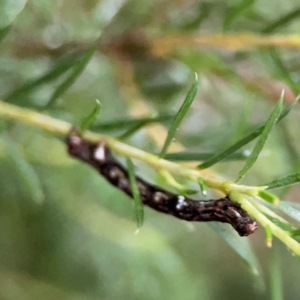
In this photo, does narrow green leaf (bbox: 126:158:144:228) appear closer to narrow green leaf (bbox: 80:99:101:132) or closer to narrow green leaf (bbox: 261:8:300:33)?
narrow green leaf (bbox: 80:99:101:132)

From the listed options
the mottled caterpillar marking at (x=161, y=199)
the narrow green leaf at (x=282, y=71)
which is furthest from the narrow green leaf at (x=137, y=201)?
the narrow green leaf at (x=282, y=71)

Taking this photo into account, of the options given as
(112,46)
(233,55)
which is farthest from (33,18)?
(233,55)

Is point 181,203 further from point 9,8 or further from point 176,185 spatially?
point 9,8

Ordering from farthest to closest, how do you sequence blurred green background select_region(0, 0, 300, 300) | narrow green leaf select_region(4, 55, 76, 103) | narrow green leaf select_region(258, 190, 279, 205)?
1. blurred green background select_region(0, 0, 300, 300)
2. narrow green leaf select_region(4, 55, 76, 103)
3. narrow green leaf select_region(258, 190, 279, 205)

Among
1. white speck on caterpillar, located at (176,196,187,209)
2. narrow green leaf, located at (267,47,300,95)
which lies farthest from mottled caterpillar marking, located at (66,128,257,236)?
narrow green leaf, located at (267,47,300,95)

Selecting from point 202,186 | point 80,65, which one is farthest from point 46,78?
point 202,186

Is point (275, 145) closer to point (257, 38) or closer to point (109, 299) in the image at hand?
point (257, 38)
